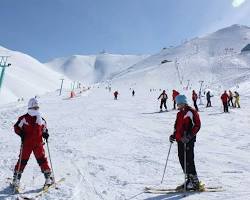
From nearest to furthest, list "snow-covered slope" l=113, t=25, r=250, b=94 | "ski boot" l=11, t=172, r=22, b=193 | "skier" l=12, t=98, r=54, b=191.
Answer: "ski boot" l=11, t=172, r=22, b=193 → "skier" l=12, t=98, r=54, b=191 → "snow-covered slope" l=113, t=25, r=250, b=94

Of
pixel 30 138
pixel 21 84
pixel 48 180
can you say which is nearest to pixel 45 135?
pixel 30 138

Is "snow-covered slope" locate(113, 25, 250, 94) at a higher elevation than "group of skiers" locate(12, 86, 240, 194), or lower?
higher

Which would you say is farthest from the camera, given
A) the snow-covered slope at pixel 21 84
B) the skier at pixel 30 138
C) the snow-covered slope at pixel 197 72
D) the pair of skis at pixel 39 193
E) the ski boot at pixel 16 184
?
the snow-covered slope at pixel 21 84

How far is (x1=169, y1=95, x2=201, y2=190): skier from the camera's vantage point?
7863mm

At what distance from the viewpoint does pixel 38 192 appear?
25.0 ft

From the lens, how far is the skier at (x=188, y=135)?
25.8 ft

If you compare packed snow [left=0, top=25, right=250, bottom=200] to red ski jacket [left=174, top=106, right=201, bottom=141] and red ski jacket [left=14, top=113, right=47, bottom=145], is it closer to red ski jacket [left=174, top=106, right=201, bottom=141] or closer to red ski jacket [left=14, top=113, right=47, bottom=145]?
red ski jacket [left=14, top=113, right=47, bottom=145]

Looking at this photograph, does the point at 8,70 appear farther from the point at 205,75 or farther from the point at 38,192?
the point at 38,192

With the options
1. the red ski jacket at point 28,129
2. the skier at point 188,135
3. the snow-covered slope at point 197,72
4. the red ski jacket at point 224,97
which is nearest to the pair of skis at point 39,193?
the red ski jacket at point 28,129

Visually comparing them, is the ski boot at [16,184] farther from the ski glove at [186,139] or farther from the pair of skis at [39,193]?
the ski glove at [186,139]

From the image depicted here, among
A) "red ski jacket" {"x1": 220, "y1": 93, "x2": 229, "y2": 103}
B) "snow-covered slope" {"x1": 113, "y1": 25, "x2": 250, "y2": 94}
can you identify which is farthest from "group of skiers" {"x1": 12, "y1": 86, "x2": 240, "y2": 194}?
"snow-covered slope" {"x1": 113, "y1": 25, "x2": 250, "y2": 94}

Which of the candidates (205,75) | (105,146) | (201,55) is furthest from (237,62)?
(105,146)

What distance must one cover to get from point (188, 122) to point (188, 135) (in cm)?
26

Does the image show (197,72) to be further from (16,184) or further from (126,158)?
(16,184)
